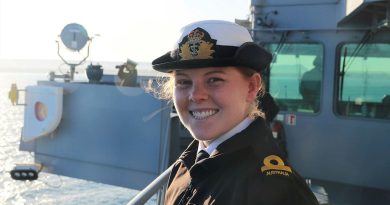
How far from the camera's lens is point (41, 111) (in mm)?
7309

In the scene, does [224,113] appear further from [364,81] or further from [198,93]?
[364,81]

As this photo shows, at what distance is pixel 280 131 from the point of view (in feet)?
20.8

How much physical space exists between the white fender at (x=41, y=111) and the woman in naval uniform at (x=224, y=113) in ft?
18.6

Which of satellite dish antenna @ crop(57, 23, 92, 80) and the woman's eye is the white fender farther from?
the woman's eye

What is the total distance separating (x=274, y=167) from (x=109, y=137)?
5.50 meters

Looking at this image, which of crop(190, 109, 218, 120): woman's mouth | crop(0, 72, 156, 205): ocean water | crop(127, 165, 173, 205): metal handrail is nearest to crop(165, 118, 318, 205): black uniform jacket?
crop(190, 109, 218, 120): woman's mouth

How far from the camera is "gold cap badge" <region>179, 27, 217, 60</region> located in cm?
156

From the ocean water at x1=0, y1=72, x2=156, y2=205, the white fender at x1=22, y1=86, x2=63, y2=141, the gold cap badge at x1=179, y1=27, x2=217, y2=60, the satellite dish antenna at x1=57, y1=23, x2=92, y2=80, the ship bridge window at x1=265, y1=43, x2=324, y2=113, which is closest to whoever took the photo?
the gold cap badge at x1=179, y1=27, x2=217, y2=60

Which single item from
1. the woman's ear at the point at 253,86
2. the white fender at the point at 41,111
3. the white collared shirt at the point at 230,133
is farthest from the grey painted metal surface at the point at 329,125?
the white collared shirt at the point at 230,133

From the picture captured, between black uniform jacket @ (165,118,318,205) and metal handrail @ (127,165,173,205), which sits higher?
black uniform jacket @ (165,118,318,205)

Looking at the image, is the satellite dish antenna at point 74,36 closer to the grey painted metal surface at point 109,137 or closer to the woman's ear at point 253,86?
the grey painted metal surface at point 109,137

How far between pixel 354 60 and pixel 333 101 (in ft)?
1.97

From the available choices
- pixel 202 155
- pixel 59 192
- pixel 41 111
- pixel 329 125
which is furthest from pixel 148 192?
pixel 59 192

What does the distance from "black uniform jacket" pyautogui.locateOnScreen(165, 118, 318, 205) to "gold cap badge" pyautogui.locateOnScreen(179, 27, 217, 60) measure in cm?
30
